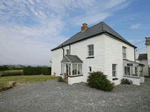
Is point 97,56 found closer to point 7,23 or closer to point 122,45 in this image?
point 122,45

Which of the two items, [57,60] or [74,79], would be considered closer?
[74,79]

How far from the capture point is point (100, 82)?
7582 millimetres

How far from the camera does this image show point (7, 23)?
989cm

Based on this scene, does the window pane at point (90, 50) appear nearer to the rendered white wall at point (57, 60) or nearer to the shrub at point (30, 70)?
the rendered white wall at point (57, 60)

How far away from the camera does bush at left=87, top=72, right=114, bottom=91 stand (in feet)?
24.1

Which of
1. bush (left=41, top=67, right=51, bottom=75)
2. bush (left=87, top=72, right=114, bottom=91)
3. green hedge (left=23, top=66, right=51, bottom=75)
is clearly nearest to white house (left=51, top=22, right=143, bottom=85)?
bush (left=87, top=72, right=114, bottom=91)

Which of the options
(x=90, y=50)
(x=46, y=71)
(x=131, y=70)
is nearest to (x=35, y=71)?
(x=46, y=71)

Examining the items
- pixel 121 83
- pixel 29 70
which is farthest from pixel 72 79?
pixel 29 70

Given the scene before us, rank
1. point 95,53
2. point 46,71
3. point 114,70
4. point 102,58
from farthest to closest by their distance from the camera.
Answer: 1. point 46,71
2. point 114,70
3. point 95,53
4. point 102,58

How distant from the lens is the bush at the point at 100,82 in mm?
7332

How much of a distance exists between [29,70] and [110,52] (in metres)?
19.4

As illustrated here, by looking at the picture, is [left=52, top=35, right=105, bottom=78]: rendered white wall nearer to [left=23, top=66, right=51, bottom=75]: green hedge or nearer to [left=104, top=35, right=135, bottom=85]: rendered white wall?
[left=104, top=35, right=135, bottom=85]: rendered white wall

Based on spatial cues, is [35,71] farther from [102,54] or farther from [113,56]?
[113,56]

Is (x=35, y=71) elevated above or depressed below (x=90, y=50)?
below
